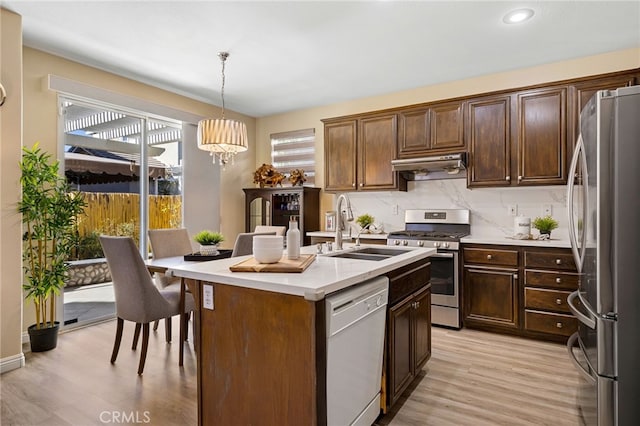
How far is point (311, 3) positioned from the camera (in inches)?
105

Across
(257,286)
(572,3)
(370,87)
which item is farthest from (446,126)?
(257,286)

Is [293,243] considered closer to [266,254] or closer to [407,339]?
[266,254]

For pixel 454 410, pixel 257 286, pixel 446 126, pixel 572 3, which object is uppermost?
pixel 572 3

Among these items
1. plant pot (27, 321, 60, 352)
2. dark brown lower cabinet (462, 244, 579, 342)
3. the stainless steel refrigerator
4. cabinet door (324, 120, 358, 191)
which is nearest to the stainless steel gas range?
dark brown lower cabinet (462, 244, 579, 342)

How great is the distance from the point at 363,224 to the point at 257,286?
3251 mm

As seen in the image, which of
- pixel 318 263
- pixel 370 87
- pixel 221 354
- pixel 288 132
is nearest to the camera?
pixel 221 354

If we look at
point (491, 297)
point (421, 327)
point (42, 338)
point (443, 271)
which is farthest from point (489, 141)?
point (42, 338)

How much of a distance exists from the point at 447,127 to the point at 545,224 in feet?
4.72

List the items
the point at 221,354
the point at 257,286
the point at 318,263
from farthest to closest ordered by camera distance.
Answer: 1. the point at 318,263
2. the point at 221,354
3. the point at 257,286

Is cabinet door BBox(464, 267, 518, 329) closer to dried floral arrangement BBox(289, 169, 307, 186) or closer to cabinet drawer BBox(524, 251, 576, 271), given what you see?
cabinet drawer BBox(524, 251, 576, 271)

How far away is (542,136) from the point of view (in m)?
3.53

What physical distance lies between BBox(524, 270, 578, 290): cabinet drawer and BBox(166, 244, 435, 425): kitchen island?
2198mm

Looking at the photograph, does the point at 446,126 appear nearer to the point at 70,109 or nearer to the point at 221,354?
the point at 221,354

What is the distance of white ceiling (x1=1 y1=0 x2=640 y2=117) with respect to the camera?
2.72m
